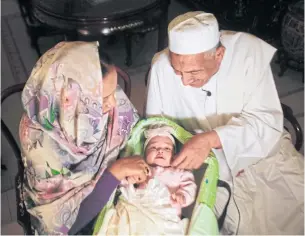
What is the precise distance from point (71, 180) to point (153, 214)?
0.25m

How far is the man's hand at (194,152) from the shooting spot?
3.71 ft

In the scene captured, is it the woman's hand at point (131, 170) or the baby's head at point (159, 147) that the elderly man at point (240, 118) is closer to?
the baby's head at point (159, 147)

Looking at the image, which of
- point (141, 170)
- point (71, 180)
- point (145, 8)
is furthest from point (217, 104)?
point (145, 8)

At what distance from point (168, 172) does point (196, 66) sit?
33 cm

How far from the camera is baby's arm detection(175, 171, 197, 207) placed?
1094 mm

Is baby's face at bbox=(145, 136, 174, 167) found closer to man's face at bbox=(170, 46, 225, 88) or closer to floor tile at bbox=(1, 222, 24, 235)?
man's face at bbox=(170, 46, 225, 88)

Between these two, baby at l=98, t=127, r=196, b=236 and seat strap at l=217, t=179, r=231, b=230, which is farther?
seat strap at l=217, t=179, r=231, b=230

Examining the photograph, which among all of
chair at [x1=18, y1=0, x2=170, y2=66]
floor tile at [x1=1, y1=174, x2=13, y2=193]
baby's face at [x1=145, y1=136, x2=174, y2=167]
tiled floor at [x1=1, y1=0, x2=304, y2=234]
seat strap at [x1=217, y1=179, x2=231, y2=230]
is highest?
baby's face at [x1=145, y1=136, x2=174, y2=167]

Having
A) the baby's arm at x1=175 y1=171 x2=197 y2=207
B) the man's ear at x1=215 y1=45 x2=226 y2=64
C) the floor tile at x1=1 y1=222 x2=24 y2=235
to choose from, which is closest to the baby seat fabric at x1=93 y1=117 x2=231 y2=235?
the baby's arm at x1=175 y1=171 x2=197 y2=207

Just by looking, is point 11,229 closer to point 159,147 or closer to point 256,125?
point 159,147

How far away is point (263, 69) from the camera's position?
134 cm

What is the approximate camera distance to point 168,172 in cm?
112

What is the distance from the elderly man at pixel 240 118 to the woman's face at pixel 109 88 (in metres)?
0.21

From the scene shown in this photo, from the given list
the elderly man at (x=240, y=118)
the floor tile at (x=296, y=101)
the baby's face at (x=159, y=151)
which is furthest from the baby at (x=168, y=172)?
the floor tile at (x=296, y=101)
